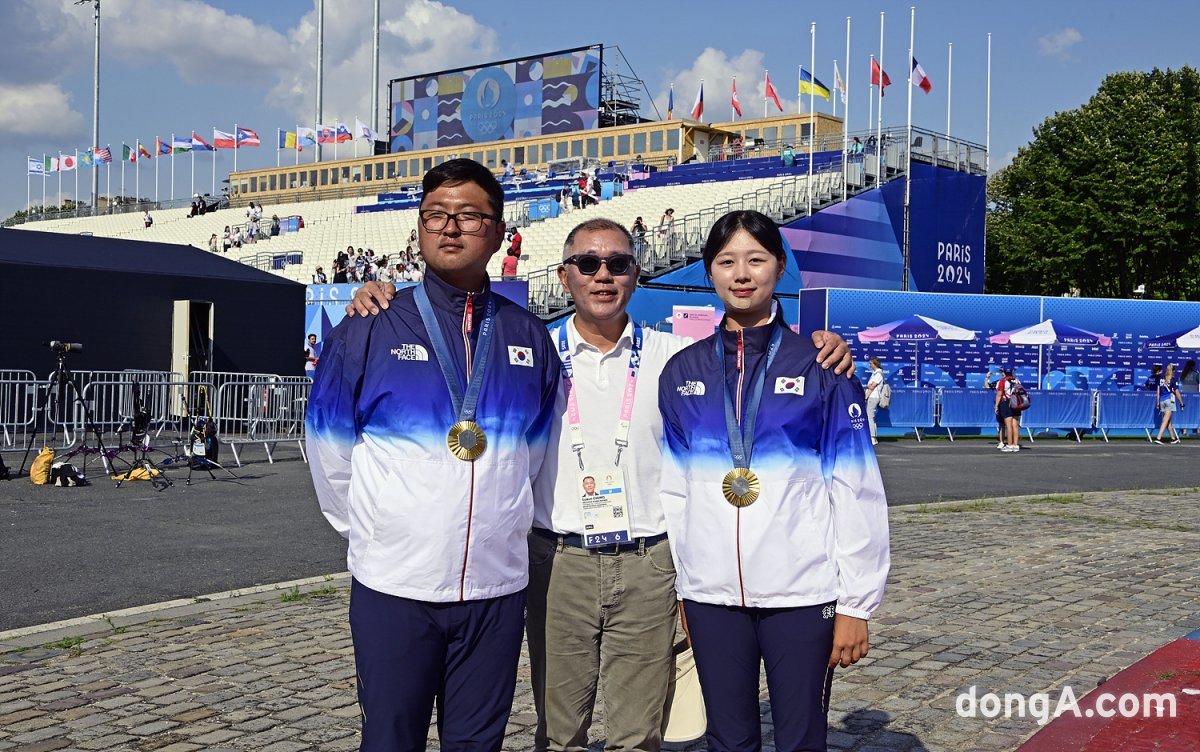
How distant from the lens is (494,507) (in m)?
3.22

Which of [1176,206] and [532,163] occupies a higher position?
[532,163]

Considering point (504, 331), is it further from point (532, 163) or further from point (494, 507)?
point (532, 163)

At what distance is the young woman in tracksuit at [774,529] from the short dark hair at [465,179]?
30.8 inches

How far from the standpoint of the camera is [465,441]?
3.17 meters

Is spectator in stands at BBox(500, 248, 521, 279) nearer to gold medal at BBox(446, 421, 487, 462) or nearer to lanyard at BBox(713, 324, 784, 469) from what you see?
lanyard at BBox(713, 324, 784, 469)

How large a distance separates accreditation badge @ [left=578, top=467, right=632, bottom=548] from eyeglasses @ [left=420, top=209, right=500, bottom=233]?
32.7 inches

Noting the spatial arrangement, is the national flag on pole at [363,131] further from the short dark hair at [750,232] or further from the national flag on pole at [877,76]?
the short dark hair at [750,232]

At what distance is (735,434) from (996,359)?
78.8 feet

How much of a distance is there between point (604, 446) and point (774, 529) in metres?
0.62

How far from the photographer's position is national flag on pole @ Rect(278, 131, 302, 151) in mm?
68875

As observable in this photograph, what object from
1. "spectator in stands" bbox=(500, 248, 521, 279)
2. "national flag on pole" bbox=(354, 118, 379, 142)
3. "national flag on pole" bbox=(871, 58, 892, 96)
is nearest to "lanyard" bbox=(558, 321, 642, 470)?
"spectator in stands" bbox=(500, 248, 521, 279)

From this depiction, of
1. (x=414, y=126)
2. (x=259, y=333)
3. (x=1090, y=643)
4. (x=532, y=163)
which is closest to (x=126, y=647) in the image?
(x=1090, y=643)

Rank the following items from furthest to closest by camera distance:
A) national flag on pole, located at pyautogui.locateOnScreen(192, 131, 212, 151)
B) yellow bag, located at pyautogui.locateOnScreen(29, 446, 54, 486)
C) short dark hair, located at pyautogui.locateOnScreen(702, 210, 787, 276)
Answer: national flag on pole, located at pyautogui.locateOnScreen(192, 131, 212, 151) → yellow bag, located at pyautogui.locateOnScreen(29, 446, 54, 486) → short dark hair, located at pyautogui.locateOnScreen(702, 210, 787, 276)

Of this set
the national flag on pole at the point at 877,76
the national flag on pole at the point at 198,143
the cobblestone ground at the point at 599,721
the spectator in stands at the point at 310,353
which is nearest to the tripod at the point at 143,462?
the cobblestone ground at the point at 599,721
